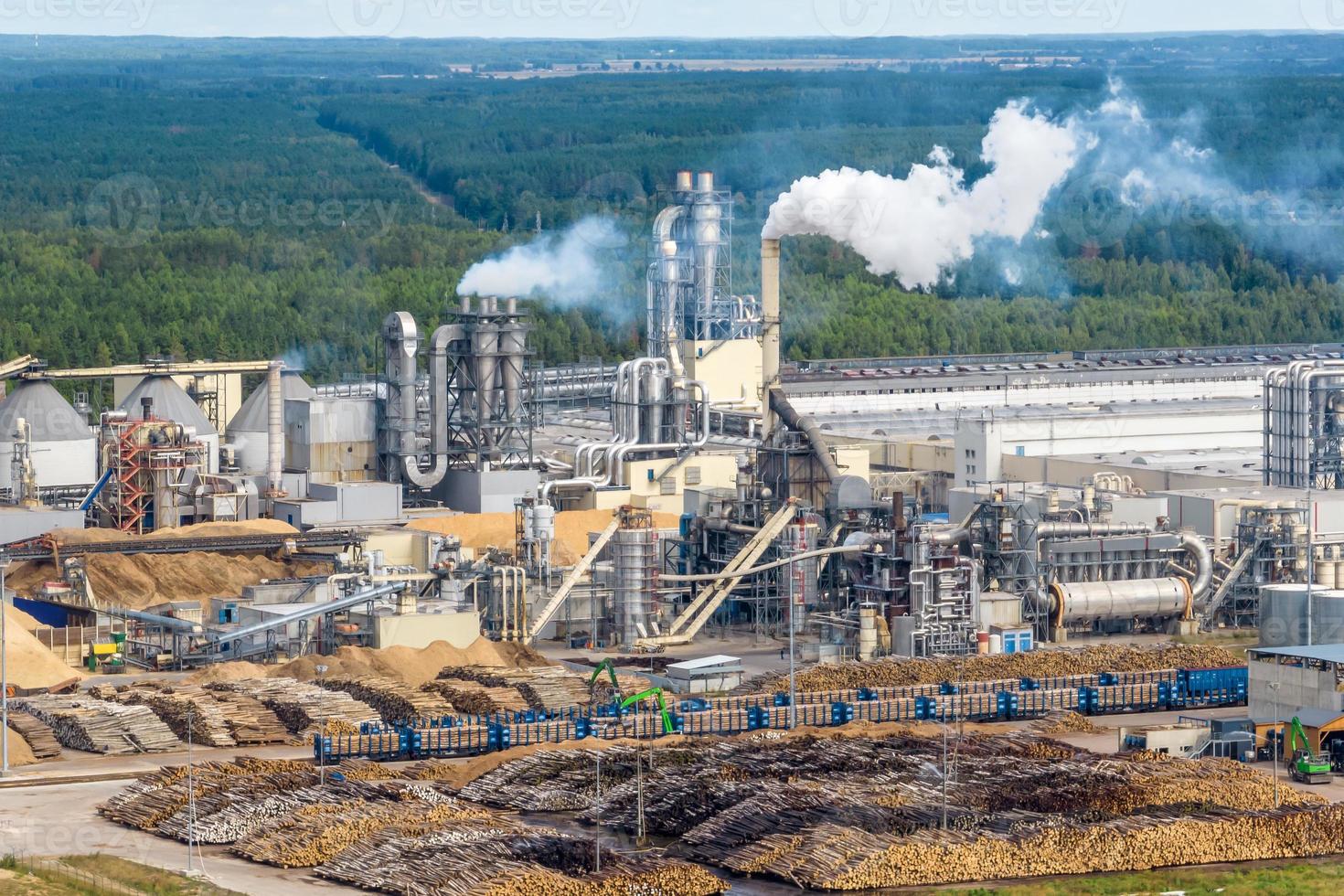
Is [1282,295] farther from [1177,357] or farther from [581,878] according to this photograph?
[581,878]

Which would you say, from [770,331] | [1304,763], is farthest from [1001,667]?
[770,331]

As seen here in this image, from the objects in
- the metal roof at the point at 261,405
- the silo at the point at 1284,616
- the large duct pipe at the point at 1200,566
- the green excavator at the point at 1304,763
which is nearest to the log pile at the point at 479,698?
the green excavator at the point at 1304,763

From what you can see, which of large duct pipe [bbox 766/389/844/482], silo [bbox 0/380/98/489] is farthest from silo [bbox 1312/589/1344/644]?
silo [bbox 0/380/98/489]

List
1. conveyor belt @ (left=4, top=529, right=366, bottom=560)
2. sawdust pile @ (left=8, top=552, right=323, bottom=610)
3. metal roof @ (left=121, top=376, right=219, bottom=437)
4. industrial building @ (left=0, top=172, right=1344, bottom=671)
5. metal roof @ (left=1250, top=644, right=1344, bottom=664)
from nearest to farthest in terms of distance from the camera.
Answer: metal roof @ (left=1250, top=644, right=1344, bottom=664)
industrial building @ (left=0, top=172, right=1344, bottom=671)
sawdust pile @ (left=8, top=552, right=323, bottom=610)
conveyor belt @ (left=4, top=529, right=366, bottom=560)
metal roof @ (left=121, top=376, right=219, bottom=437)

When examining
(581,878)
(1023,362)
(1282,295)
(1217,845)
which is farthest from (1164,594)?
(1282,295)

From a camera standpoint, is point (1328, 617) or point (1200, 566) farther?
point (1200, 566)

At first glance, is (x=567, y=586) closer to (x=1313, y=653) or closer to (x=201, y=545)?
(x=201, y=545)

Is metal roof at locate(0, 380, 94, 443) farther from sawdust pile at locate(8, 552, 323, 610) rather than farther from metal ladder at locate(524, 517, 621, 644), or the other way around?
metal ladder at locate(524, 517, 621, 644)
